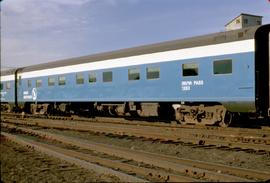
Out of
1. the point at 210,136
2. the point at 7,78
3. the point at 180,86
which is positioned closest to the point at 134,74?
the point at 180,86

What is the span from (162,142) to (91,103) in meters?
10.5

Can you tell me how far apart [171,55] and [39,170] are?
29.1ft

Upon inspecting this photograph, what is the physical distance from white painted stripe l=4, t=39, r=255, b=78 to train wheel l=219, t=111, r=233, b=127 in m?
2.17

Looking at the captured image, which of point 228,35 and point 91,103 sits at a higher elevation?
point 228,35

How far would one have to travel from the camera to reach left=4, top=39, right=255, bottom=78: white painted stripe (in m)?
13.5

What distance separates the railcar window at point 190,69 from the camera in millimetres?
15083

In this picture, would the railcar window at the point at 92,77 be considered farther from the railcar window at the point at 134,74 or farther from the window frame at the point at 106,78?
the railcar window at the point at 134,74

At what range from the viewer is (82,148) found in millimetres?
11281

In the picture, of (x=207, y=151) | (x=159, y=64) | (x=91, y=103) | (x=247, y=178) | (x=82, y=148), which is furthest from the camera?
(x=91, y=103)

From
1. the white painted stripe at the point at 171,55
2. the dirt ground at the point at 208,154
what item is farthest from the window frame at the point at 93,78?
the dirt ground at the point at 208,154

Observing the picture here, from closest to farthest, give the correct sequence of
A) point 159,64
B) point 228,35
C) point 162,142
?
point 162,142 < point 228,35 < point 159,64

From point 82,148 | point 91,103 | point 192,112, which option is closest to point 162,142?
point 82,148

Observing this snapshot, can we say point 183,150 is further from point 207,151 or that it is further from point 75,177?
point 75,177

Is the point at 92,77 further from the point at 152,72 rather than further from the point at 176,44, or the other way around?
the point at 176,44
